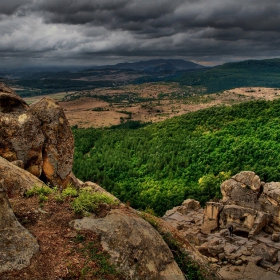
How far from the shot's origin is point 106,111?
18900cm

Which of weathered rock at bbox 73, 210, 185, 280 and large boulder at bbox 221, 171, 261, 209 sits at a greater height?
weathered rock at bbox 73, 210, 185, 280

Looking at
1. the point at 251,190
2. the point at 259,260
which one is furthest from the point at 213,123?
the point at 259,260

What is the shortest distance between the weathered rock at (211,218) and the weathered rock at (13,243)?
99.1 ft

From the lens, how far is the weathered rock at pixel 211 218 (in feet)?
124

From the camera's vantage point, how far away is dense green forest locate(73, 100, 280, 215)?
5412cm

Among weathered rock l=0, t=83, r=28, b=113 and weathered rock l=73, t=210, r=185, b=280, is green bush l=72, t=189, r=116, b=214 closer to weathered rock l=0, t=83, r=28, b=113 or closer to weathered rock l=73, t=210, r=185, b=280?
weathered rock l=73, t=210, r=185, b=280

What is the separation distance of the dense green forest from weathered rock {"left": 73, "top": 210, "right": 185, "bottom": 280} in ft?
126

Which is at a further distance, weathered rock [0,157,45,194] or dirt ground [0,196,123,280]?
weathered rock [0,157,45,194]

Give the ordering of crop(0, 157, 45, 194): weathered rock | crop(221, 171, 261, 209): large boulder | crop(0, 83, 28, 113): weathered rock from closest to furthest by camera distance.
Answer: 1. crop(0, 157, 45, 194): weathered rock
2. crop(0, 83, 28, 113): weathered rock
3. crop(221, 171, 261, 209): large boulder

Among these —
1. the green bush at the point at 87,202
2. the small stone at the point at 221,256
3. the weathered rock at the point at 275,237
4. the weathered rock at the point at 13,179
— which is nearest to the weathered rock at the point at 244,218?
the weathered rock at the point at 275,237

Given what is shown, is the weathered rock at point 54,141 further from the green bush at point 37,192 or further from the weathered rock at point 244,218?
the weathered rock at point 244,218

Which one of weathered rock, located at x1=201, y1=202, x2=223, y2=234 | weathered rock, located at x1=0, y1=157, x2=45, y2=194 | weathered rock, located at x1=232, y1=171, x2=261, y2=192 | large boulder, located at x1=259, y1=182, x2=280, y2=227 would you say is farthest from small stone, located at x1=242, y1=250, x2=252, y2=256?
weathered rock, located at x1=0, y1=157, x2=45, y2=194

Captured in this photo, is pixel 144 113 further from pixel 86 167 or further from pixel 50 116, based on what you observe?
pixel 50 116

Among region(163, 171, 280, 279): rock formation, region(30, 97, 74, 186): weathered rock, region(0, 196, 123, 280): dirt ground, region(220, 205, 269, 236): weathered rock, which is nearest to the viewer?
region(0, 196, 123, 280): dirt ground
